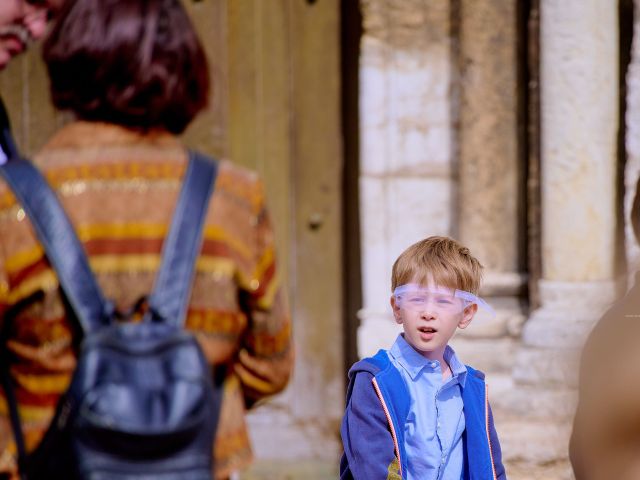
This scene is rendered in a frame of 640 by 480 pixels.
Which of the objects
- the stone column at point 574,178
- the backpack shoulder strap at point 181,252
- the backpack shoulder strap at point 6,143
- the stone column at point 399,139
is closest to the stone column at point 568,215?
the stone column at point 574,178

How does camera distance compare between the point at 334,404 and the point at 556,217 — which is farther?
the point at 334,404

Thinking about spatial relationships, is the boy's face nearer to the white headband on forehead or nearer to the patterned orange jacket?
the white headband on forehead

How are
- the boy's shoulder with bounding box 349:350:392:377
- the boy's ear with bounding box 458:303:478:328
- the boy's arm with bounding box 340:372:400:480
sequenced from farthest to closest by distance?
the boy's ear with bounding box 458:303:478:328 → the boy's shoulder with bounding box 349:350:392:377 → the boy's arm with bounding box 340:372:400:480

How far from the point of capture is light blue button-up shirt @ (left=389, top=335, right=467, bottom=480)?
9.79 ft

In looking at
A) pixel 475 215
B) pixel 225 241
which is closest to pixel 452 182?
pixel 475 215

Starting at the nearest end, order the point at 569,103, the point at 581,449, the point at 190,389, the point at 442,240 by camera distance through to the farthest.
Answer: the point at 190,389 → the point at 581,449 → the point at 442,240 → the point at 569,103

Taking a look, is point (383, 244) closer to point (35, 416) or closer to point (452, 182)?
point (452, 182)

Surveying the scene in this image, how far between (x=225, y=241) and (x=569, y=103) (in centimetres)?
303

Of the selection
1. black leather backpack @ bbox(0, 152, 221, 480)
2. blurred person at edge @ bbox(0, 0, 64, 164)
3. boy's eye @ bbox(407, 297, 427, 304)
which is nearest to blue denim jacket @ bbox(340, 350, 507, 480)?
boy's eye @ bbox(407, 297, 427, 304)

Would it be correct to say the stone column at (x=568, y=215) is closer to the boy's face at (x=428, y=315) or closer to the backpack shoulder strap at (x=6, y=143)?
the boy's face at (x=428, y=315)

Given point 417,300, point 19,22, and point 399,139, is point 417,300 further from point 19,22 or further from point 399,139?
point 399,139

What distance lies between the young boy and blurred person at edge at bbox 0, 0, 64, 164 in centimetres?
96

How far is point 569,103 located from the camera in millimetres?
5109

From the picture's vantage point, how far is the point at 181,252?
227 cm
